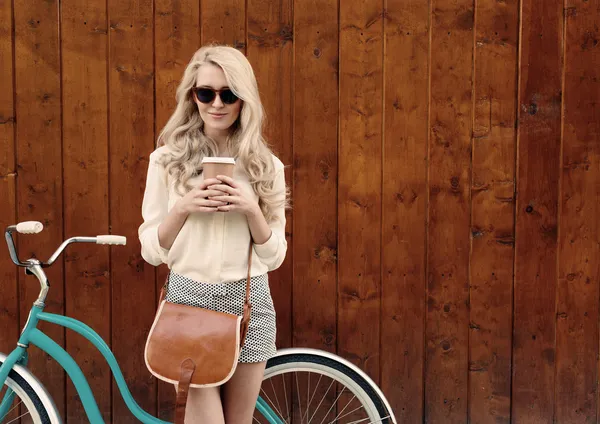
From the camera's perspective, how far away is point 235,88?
Result: 198 centimetres

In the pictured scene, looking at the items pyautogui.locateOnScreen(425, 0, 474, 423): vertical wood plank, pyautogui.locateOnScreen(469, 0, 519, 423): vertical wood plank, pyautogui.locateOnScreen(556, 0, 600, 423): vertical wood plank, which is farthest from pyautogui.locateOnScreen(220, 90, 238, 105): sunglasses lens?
pyautogui.locateOnScreen(556, 0, 600, 423): vertical wood plank

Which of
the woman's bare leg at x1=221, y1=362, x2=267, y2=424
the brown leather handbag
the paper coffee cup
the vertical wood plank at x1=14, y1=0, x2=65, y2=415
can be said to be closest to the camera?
the paper coffee cup

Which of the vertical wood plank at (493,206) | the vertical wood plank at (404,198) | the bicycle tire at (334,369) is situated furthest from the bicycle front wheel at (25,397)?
the vertical wood plank at (493,206)

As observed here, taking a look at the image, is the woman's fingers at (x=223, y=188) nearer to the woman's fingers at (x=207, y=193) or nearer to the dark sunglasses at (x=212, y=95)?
the woman's fingers at (x=207, y=193)

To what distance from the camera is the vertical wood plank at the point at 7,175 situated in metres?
2.84

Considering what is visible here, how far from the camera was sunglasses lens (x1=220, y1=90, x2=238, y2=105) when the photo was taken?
199cm

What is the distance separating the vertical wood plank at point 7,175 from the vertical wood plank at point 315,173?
4.08 feet

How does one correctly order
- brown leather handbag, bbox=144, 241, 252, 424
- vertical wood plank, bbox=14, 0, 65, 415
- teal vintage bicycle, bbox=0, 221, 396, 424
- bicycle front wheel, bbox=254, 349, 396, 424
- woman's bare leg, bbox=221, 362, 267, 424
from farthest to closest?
bicycle front wheel, bbox=254, 349, 396, 424
vertical wood plank, bbox=14, 0, 65, 415
teal vintage bicycle, bbox=0, 221, 396, 424
woman's bare leg, bbox=221, 362, 267, 424
brown leather handbag, bbox=144, 241, 252, 424

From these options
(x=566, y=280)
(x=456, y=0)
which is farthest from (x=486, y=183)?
(x=456, y=0)

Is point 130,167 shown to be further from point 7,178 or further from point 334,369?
point 334,369

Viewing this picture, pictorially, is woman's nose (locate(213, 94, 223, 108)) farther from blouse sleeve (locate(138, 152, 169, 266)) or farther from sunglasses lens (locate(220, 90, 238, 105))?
blouse sleeve (locate(138, 152, 169, 266))

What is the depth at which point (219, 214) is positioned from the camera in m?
1.99

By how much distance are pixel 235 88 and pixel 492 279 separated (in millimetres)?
1574

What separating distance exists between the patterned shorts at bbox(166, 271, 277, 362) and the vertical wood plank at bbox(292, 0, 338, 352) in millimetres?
762
